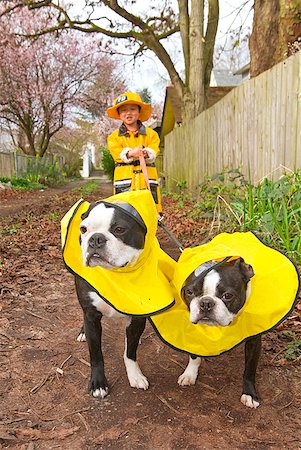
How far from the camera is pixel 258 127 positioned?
5.98 metres

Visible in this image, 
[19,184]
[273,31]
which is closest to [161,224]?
[273,31]

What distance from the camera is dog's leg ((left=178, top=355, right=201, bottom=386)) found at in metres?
2.52

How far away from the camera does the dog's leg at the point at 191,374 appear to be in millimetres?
2516

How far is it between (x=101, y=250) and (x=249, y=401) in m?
1.20

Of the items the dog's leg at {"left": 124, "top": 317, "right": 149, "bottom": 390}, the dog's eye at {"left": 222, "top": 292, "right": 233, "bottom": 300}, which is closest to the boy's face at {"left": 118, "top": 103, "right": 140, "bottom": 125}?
the dog's leg at {"left": 124, "top": 317, "right": 149, "bottom": 390}

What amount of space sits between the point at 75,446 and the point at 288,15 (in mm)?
6982

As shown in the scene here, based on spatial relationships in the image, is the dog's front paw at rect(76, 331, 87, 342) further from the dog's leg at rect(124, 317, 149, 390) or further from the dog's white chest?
the dog's white chest

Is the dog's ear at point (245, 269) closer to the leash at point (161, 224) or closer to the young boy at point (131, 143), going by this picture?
the leash at point (161, 224)

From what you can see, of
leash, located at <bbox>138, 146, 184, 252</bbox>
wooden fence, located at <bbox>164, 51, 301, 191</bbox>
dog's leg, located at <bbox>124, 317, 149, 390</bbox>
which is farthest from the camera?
wooden fence, located at <bbox>164, 51, 301, 191</bbox>

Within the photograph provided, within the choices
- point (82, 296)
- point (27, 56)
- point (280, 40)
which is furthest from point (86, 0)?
point (82, 296)

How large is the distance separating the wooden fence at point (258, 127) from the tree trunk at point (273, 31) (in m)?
1.12

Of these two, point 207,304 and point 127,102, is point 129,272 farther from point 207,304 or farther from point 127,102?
point 127,102

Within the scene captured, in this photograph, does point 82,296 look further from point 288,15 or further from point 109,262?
point 288,15

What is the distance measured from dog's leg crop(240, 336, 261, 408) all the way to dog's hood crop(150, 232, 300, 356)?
7 centimetres
